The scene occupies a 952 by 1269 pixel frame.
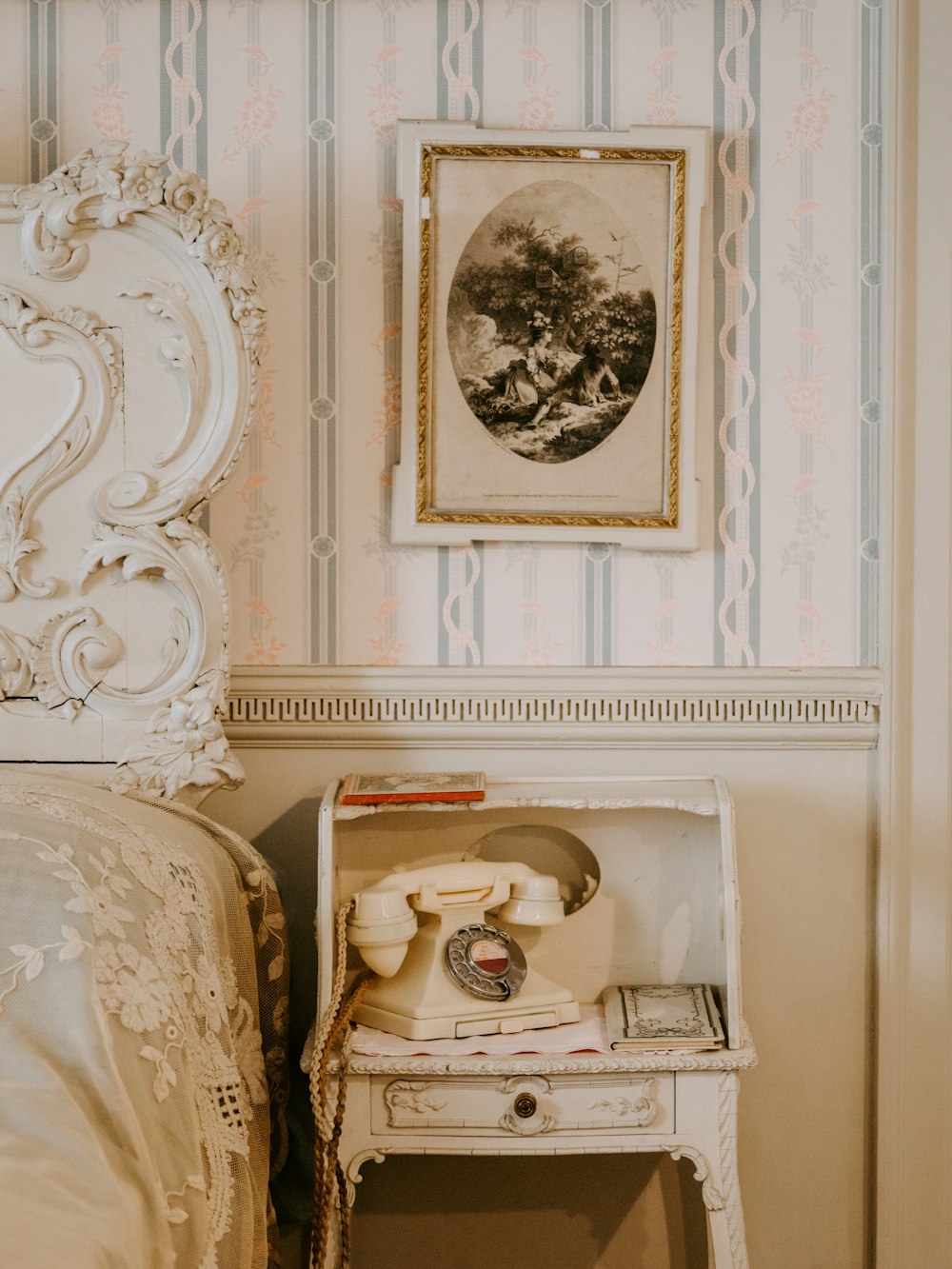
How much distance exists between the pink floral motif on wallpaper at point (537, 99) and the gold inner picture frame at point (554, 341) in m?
0.07

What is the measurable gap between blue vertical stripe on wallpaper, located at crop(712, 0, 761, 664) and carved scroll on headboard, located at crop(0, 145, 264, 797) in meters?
0.85

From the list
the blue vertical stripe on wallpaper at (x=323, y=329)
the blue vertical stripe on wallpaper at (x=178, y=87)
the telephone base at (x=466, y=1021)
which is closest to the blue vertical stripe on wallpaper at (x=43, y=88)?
the blue vertical stripe on wallpaper at (x=178, y=87)

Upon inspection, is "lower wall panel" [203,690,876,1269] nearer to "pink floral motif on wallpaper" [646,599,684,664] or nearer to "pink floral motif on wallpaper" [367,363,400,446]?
"pink floral motif on wallpaper" [646,599,684,664]

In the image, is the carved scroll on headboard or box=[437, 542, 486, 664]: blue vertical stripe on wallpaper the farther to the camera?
box=[437, 542, 486, 664]: blue vertical stripe on wallpaper

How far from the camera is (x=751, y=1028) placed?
2.00m

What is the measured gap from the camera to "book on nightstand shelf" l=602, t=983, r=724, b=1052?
1.62 metres

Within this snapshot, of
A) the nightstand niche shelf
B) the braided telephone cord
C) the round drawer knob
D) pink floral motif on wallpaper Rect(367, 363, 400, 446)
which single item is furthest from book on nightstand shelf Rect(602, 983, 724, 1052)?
pink floral motif on wallpaper Rect(367, 363, 400, 446)

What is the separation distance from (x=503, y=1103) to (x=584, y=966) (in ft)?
1.32

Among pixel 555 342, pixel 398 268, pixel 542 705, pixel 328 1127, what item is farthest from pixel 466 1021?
pixel 398 268

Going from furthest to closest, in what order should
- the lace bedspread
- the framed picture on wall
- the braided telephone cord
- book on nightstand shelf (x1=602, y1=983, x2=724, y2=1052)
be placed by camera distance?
the framed picture on wall
book on nightstand shelf (x1=602, y1=983, x2=724, y2=1052)
the braided telephone cord
the lace bedspread

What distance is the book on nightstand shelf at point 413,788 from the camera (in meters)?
1.68

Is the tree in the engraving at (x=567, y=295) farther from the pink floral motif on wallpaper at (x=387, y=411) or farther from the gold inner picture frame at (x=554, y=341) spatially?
the pink floral motif on wallpaper at (x=387, y=411)

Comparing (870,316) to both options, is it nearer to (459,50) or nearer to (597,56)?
(597,56)

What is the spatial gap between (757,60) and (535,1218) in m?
2.15
